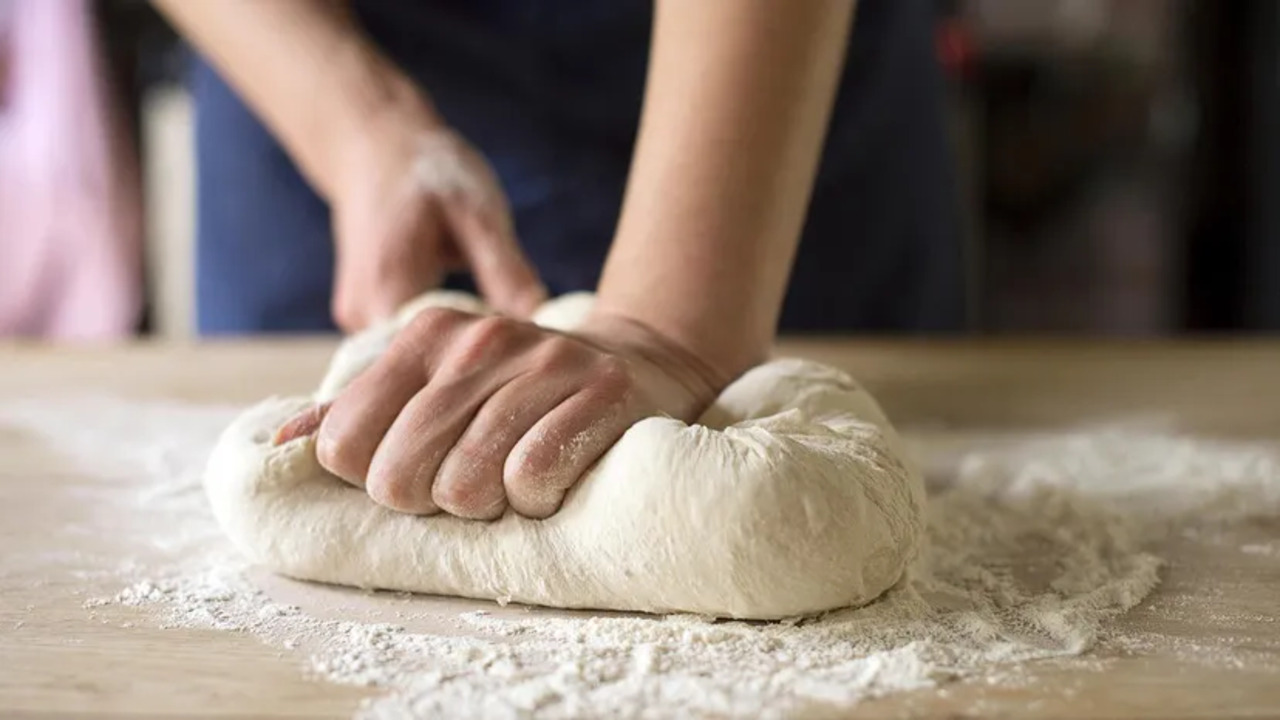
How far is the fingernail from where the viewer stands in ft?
2.68

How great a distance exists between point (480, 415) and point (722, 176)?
27cm

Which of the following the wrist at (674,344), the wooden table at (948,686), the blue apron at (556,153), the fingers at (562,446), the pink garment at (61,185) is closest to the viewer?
the wooden table at (948,686)

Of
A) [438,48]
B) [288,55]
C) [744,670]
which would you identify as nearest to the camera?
[744,670]

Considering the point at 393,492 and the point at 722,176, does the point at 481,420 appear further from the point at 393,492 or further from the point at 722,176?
the point at 722,176

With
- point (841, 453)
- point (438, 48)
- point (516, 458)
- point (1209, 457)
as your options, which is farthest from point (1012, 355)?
point (516, 458)

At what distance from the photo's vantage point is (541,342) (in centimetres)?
79

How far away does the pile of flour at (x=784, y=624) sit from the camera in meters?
0.63

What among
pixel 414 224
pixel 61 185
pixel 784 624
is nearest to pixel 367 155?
pixel 414 224

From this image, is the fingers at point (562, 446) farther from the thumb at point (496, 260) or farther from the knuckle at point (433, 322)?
the thumb at point (496, 260)

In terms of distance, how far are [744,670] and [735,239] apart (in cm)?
34

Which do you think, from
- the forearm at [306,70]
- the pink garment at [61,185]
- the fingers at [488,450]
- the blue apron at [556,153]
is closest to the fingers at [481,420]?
the fingers at [488,450]

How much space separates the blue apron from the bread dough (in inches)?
30.0

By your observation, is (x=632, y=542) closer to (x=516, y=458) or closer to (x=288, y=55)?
(x=516, y=458)

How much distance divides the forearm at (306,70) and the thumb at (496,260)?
0.14 metres
